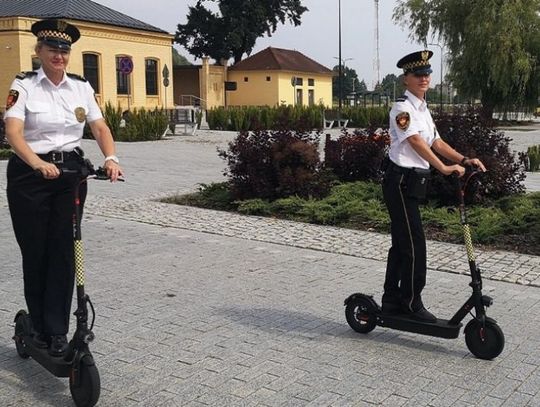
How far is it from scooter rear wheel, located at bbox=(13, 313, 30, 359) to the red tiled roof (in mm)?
57766

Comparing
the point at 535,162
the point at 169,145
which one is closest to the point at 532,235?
the point at 535,162

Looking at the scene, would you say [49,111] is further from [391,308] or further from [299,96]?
[299,96]

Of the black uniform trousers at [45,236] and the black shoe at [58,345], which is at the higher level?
the black uniform trousers at [45,236]

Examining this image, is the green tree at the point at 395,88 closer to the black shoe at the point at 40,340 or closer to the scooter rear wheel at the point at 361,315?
the scooter rear wheel at the point at 361,315

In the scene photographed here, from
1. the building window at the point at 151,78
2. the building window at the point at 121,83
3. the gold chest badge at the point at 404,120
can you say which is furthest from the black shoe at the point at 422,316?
the building window at the point at 151,78

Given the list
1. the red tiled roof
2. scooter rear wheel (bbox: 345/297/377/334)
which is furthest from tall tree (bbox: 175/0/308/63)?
scooter rear wheel (bbox: 345/297/377/334)

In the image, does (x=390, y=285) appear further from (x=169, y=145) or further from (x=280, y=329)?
(x=169, y=145)

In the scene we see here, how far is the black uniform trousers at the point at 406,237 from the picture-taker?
15.0ft

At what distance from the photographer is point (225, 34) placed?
6600 centimetres

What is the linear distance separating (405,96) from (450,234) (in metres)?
4.25

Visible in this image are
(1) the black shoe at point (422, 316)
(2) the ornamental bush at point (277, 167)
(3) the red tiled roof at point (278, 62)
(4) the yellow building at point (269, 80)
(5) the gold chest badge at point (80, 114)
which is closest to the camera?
(5) the gold chest badge at point (80, 114)

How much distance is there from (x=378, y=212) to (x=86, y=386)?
649 cm

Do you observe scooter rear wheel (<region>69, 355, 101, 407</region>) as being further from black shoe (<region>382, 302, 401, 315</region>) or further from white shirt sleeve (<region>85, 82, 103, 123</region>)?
black shoe (<region>382, 302, 401, 315</region>)

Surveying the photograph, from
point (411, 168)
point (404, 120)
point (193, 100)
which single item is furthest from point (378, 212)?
point (193, 100)
